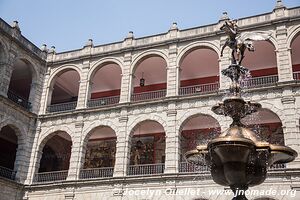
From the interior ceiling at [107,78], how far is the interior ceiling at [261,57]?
6.95 m

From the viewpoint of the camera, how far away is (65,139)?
23.9m

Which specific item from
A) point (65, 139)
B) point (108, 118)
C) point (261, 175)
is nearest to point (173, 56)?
point (108, 118)

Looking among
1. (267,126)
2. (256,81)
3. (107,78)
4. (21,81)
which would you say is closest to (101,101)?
(107,78)

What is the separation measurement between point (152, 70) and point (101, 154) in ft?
18.4

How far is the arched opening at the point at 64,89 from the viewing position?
21.7 metres

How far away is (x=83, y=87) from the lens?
67.1ft

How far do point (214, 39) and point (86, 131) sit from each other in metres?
7.52

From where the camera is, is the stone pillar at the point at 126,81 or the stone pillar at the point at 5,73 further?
the stone pillar at the point at 126,81

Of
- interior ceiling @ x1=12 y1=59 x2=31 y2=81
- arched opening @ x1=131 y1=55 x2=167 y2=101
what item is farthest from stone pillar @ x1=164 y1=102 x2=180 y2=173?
interior ceiling @ x1=12 y1=59 x2=31 y2=81

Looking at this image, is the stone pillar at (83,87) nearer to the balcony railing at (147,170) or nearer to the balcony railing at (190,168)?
the balcony railing at (147,170)

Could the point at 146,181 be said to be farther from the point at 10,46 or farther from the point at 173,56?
the point at 10,46

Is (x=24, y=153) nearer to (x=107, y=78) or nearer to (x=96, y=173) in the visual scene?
(x=96, y=173)

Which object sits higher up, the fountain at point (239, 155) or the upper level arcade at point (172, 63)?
the upper level arcade at point (172, 63)

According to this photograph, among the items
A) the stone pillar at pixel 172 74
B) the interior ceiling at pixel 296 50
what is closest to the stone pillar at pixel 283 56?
the interior ceiling at pixel 296 50
